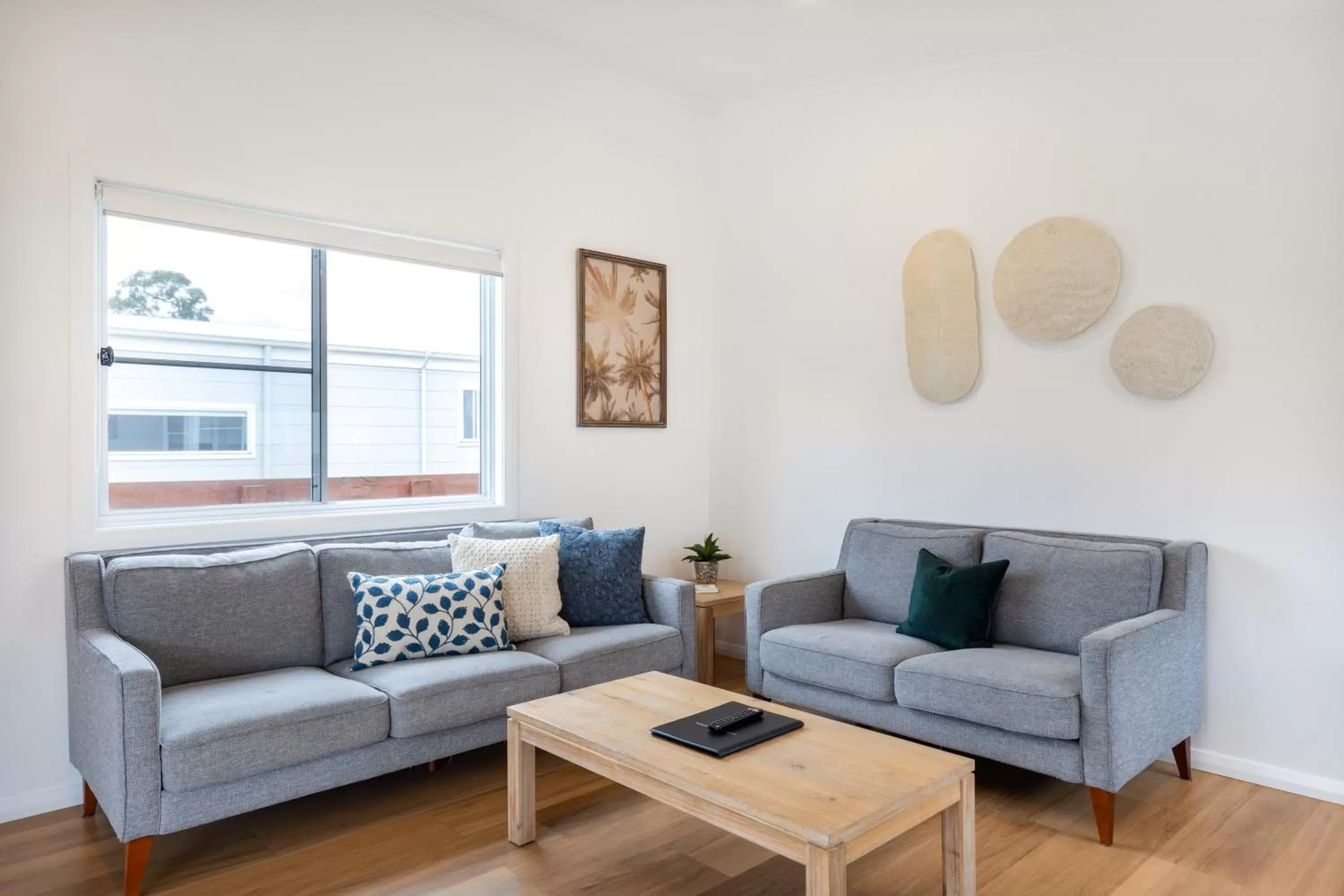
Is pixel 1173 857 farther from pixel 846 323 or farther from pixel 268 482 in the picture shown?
pixel 268 482

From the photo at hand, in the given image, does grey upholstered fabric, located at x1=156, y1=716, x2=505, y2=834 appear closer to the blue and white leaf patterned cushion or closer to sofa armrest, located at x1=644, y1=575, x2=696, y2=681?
the blue and white leaf patterned cushion

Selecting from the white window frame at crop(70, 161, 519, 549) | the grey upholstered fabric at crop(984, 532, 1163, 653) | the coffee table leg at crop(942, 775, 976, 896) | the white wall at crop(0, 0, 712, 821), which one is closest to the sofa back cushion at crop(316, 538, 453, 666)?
the white window frame at crop(70, 161, 519, 549)

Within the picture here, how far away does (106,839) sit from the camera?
104 inches

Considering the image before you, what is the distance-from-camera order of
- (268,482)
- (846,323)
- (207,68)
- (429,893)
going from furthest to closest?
(846,323)
(268,482)
(207,68)
(429,893)

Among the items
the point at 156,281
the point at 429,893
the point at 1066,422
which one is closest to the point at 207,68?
the point at 156,281

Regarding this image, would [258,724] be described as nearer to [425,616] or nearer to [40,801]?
[425,616]

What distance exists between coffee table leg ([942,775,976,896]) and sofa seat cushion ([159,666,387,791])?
1.66 meters

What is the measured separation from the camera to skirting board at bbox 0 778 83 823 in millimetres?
2766

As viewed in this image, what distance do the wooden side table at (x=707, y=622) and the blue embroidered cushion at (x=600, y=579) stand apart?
0.36 meters

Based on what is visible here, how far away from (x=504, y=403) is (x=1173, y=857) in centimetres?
301

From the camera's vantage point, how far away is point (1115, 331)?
351cm

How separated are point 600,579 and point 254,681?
132 centimetres

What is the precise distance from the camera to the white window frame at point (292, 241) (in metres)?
2.90

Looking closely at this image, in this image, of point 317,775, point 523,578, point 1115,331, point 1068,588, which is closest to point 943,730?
point 1068,588
